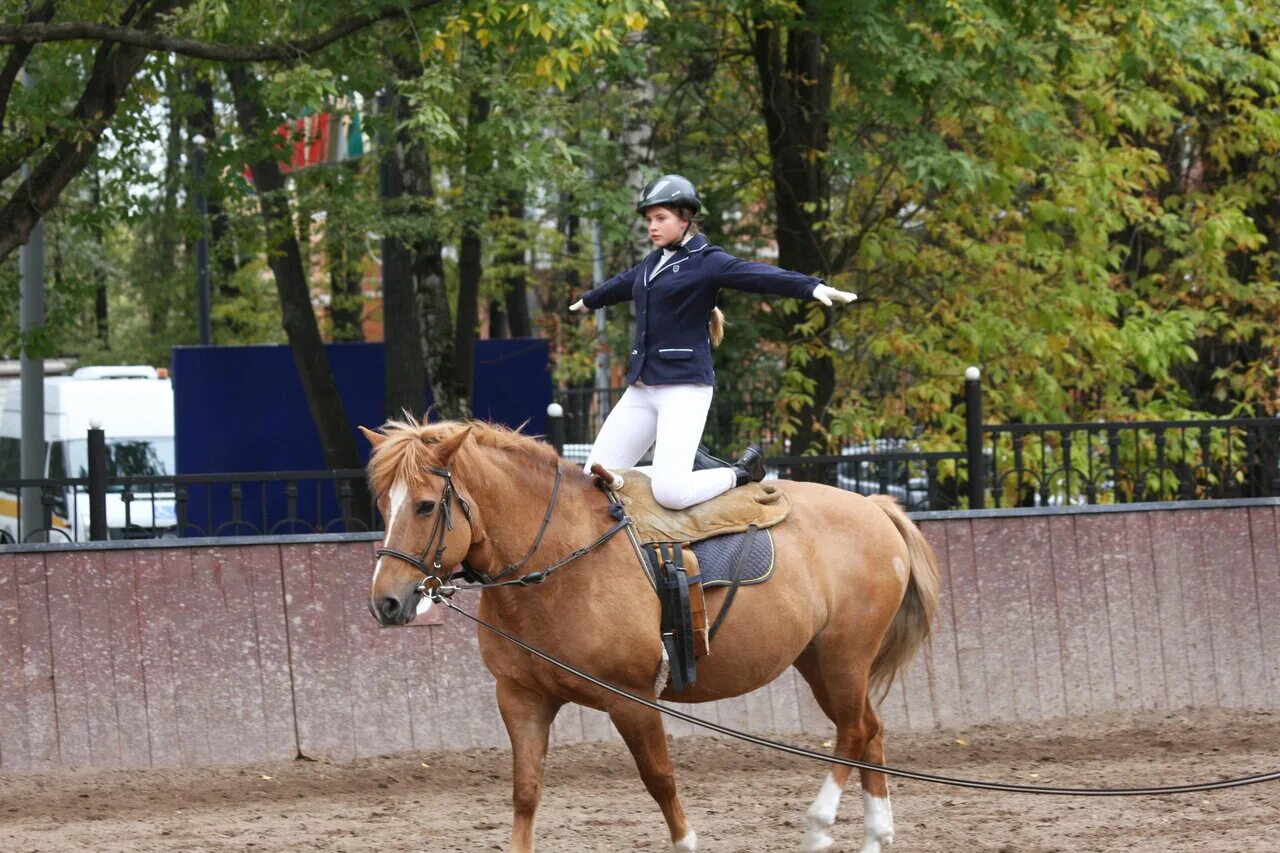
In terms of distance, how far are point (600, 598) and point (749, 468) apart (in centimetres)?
103

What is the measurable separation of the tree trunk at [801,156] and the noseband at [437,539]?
867 centimetres

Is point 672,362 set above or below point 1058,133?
below

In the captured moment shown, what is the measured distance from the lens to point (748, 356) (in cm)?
1666

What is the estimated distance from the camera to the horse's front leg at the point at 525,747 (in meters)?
5.75

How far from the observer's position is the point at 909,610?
7078mm

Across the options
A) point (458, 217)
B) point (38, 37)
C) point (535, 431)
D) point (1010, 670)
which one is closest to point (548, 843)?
point (1010, 670)

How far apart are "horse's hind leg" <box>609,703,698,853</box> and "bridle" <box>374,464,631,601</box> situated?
61cm

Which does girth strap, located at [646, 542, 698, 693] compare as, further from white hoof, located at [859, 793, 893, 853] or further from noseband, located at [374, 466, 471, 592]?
white hoof, located at [859, 793, 893, 853]

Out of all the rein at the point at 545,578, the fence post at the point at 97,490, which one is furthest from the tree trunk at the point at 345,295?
the rein at the point at 545,578

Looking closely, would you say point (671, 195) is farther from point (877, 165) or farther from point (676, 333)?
point (877, 165)

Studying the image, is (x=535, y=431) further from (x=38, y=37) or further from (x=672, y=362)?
(x=672, y=362)

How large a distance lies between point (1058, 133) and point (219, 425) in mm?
9264

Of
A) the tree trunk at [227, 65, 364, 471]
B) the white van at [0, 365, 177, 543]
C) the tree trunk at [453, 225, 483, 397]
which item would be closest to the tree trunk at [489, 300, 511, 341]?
the white van at [0, 365, 177, 543]

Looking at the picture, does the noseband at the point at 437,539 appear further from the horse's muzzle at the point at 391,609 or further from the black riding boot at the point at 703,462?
the black riding boot at the point at 703,462
